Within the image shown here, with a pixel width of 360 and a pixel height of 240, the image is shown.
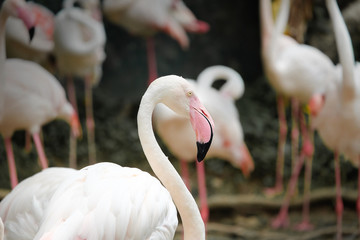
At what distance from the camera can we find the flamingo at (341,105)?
3.94m

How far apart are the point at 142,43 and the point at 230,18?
3.67 feet

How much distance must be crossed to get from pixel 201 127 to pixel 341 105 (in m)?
2.14

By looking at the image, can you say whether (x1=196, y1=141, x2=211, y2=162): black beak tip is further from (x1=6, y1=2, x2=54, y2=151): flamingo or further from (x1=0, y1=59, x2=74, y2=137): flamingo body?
(x1=6, y1=2, x2=54, y2=151): flamingo

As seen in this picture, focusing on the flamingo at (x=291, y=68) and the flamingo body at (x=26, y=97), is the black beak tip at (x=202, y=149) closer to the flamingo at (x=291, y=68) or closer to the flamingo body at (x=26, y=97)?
the flamingo body at (x=26, y=97)

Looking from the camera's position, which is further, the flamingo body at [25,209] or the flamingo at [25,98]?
the flamingo at [25,98]

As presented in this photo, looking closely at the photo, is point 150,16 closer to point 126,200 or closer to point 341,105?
point 341,105

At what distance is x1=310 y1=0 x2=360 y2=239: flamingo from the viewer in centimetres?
394

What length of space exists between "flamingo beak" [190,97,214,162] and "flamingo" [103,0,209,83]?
2.94 meters

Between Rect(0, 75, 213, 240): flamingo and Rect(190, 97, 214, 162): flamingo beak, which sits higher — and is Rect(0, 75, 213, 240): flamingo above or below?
below

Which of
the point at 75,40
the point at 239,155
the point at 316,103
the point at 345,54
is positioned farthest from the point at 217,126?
the point at 75,40

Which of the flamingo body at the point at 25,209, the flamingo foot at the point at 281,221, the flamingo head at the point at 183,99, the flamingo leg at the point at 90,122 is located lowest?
the flamingo foot at the point at 281,221

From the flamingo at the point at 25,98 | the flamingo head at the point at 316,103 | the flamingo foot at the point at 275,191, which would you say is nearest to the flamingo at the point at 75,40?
the flamingo at the point at 25,98

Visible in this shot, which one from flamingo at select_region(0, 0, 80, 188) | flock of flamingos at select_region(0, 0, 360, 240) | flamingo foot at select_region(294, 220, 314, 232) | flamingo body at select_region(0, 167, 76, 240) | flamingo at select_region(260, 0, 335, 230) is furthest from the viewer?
flamingo foot at select_region(294, 220, 314, 232)

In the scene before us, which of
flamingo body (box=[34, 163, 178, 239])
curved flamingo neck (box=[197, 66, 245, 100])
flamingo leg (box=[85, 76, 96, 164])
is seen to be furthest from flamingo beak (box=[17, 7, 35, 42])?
flamingo leg (box=[85, 76, 96, 164])
